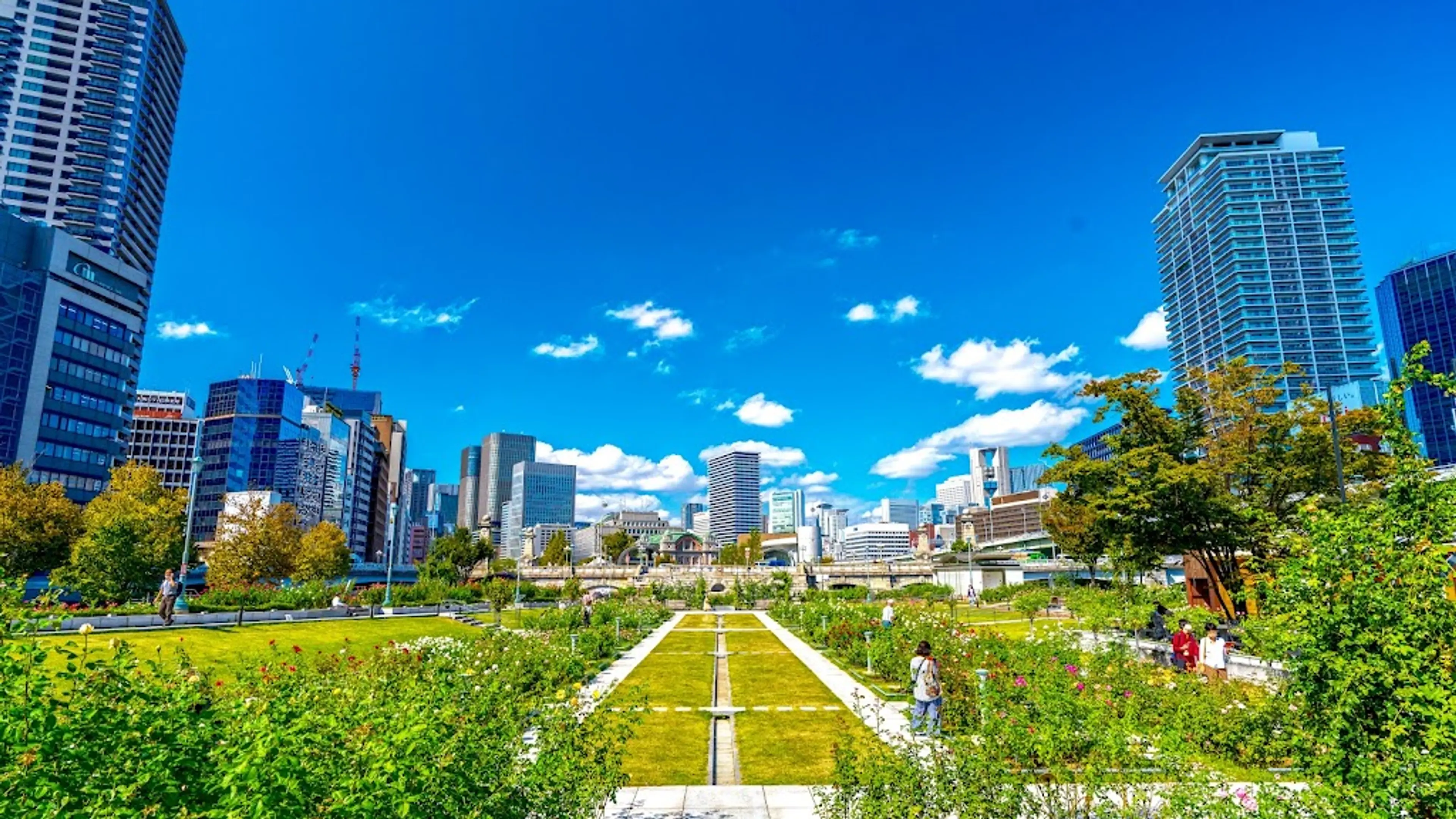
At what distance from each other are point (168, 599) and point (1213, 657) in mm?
32281

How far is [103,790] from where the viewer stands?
420cm

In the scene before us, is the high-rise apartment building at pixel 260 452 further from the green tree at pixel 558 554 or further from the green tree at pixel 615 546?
the green tree at pixel 615 546

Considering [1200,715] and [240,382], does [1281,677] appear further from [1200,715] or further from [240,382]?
[240,382]

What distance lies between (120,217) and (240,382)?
1440 inches

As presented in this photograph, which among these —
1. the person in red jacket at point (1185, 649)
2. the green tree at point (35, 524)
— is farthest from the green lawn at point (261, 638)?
the green tree at point (35, 524)

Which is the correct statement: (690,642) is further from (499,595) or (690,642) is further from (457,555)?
(457,555)

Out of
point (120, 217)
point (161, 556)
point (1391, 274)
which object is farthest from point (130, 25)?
point (1391, 274)

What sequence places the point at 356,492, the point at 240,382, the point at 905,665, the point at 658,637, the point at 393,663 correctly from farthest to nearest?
the point at 356,492
the point at 240,382
the point at 658,637
the point at 905,665
the point at 393,663

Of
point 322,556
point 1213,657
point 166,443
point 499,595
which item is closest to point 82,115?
point 166,443

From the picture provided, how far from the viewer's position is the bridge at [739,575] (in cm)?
10112

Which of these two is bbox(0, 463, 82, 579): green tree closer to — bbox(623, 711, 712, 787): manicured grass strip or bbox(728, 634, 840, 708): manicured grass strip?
bbox(728, 634, 840, 708): manicured grass strip

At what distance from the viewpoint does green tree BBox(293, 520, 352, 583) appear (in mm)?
52188

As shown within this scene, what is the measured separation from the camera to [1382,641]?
195 inches

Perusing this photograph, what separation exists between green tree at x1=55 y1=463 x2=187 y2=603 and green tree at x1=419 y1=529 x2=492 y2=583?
79.1 feet
